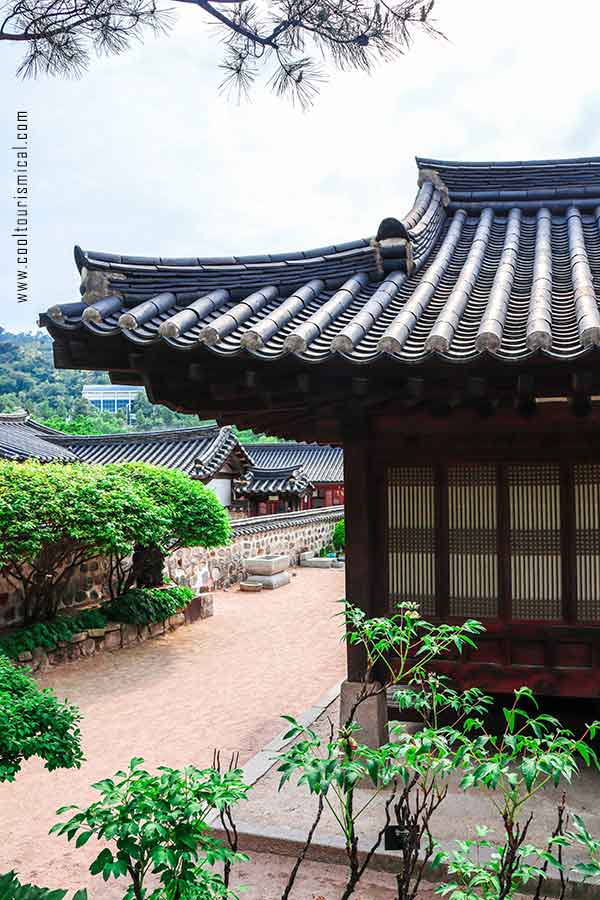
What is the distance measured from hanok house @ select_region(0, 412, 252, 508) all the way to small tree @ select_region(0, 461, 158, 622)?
1286 cm

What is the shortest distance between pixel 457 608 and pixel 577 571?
0.95 m

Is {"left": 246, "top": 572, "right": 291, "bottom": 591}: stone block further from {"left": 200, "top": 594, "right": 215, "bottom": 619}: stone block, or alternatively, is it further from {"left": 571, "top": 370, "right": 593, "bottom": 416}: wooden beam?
{"left": 571, "top": 370, "right": 593, "bottom": 416}: wooden beam

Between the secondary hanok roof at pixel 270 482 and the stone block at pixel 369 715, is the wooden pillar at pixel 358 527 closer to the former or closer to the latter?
the stone block at pixel 369 715

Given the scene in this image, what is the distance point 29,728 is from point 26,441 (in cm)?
2278

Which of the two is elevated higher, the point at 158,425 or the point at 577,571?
the point at 158,425

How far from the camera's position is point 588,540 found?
509cm

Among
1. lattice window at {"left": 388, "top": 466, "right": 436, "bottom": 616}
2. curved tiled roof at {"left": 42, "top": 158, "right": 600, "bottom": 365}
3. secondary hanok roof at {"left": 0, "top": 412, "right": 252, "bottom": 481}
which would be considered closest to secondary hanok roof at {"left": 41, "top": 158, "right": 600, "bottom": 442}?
curved tiled roof at {"left": 42, "top": 158, "right": 600, "bottom": 365}

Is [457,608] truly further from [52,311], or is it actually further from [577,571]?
[52,311]

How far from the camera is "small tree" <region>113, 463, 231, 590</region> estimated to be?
13000 millimetres

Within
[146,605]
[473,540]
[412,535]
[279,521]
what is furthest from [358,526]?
[279,521]

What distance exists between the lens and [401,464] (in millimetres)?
5418

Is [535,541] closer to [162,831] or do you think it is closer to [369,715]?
[369,715]

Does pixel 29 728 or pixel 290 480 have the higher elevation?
pixel 290 480

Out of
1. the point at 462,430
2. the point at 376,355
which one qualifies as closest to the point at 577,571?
the point at 462,430
